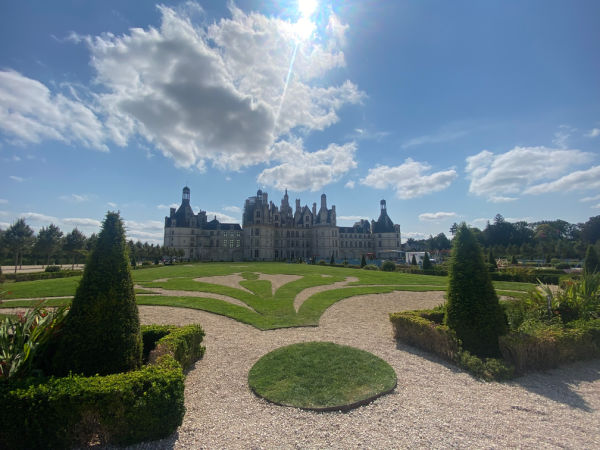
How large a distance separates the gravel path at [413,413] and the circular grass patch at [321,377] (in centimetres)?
19

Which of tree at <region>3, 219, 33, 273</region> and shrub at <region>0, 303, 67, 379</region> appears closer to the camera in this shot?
shrub at <region>0, 303, 67, 379</region>

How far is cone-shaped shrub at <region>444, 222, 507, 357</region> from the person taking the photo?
22.7 feet

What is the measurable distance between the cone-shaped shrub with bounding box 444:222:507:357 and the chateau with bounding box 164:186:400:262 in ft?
196

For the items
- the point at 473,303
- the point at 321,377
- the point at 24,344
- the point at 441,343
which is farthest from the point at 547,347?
the point at 24,344

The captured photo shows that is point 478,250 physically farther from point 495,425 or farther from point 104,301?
point 104,301

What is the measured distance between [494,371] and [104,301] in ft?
26.5

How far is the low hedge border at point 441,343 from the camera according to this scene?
6.17 metres

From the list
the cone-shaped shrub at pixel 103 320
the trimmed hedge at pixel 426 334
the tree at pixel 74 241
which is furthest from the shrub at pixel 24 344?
the tree at pixel 74 241

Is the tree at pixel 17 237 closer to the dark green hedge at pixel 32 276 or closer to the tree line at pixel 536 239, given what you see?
the dark green hedge at pixel 32 276

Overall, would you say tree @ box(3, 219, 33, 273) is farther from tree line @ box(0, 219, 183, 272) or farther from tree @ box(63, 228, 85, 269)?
tree @ box(63, 228, 85, 269)

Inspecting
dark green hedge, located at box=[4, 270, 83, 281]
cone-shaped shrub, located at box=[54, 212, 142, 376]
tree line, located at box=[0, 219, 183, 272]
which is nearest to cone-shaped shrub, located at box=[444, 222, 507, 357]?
cone-shaped shrub, located at box=[54, 212, 142, 376]

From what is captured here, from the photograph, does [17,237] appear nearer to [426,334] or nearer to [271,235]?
[426,334]

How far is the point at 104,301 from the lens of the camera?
4.78 meters

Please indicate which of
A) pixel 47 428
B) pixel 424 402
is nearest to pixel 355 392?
pixel 424 402
